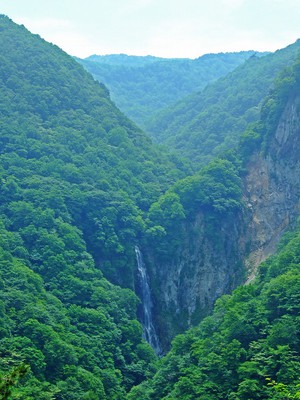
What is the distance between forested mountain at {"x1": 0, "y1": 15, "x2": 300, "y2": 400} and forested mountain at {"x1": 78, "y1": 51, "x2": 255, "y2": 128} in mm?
37271

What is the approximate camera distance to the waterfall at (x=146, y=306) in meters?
52.5

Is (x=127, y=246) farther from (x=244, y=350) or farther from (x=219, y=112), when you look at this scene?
(x=219, y=112)

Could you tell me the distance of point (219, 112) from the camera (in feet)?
270

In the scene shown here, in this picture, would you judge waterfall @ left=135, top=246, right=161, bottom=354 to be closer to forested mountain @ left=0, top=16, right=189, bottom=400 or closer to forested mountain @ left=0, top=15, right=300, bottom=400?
forested mountain @ left=0, top=15, right=300, bottom=400

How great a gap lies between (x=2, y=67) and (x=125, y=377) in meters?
35.2

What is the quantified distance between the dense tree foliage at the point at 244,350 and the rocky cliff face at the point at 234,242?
1193 cm

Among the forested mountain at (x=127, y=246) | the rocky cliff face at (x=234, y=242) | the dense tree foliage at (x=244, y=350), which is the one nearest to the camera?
the dense tree foliage at (x=244, y=350)

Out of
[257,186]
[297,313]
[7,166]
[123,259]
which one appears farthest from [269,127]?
[297,313]

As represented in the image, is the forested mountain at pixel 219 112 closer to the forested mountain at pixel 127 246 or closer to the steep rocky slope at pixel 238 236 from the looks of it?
the forested mountain at pixel 127 246

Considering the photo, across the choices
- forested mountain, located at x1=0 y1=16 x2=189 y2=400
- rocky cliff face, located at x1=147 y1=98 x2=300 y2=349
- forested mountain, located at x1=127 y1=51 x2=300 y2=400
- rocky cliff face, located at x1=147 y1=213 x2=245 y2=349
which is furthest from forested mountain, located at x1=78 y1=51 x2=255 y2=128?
forested mountain, located at x1=127 y1=51 x2=300 y2=400

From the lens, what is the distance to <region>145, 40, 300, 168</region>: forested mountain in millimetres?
77750

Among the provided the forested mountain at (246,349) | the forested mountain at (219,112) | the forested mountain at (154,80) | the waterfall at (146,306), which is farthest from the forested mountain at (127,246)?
the forested mountain at (154,80)

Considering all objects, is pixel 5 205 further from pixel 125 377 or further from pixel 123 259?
pixel 125 377

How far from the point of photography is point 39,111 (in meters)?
63.9
